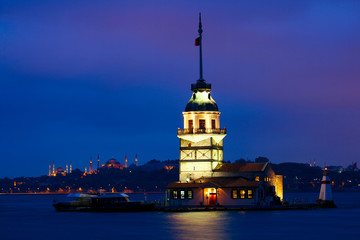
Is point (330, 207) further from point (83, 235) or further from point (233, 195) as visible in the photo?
point (83, 235)

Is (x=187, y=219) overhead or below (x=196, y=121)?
below

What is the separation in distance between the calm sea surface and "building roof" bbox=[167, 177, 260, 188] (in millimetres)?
3527

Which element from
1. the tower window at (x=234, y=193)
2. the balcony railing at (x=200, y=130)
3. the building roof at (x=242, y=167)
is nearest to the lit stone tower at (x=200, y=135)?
the balcony railing at (x=200, y=130)

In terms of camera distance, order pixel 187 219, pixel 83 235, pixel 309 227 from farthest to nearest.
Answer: pixel 187 219 → pixel 309 227 → pixel 83 235

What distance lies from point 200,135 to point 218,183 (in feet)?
26.3

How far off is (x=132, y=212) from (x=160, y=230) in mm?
27962

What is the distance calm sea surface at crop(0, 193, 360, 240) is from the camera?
69.0m

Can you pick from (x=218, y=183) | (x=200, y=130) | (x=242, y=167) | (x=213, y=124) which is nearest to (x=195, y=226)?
(x=218, y=183)

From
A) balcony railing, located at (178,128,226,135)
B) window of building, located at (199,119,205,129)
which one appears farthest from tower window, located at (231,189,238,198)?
window of building, located at (199,119,205,129)

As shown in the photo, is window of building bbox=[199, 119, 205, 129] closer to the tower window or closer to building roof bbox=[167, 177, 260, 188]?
building roof bbox=[167, 177, 260, 188]

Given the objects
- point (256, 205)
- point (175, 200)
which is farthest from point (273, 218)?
point (175, 200)

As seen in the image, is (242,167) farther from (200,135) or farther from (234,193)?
(200,135)

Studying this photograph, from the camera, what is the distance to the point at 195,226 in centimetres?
7556

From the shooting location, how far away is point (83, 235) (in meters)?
70.1
